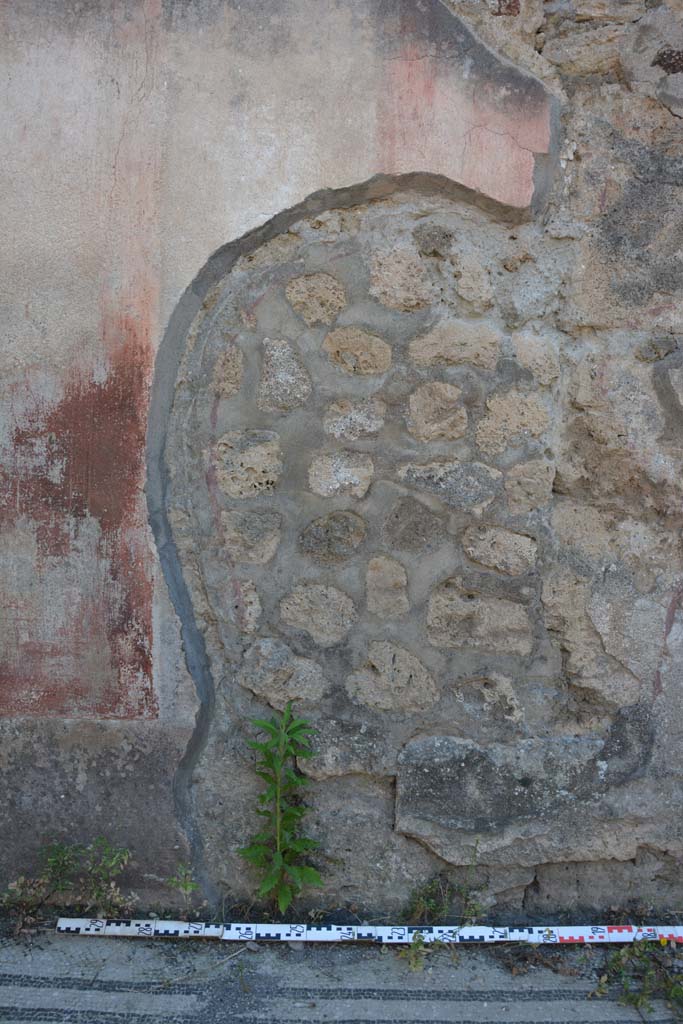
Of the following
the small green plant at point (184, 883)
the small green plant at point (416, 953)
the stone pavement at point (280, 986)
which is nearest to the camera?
the stone pavement at point (280, 986)

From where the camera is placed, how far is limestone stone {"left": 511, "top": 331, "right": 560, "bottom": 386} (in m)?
2.16

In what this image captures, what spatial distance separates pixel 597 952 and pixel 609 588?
3.11ft

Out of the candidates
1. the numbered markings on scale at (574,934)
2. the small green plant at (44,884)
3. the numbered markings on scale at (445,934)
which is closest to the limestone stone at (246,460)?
the small green plant at (44,884)

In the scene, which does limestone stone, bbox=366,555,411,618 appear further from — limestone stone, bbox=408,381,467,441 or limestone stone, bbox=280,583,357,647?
limestone stone, bbox=408,381,467,441

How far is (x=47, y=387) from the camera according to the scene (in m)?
2.12

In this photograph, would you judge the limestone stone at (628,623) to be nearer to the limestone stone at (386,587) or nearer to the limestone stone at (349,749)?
the limestone stone at (386,587)

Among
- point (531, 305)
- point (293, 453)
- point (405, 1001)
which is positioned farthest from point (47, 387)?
point (405, 1001)

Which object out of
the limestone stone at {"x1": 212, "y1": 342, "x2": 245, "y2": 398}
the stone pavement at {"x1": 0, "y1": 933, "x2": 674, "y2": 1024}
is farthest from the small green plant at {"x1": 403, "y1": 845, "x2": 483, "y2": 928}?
the limestone stone at {"x1": 212, "y1": 342, "x2": 245, "y2": 398}

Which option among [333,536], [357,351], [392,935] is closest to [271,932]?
[392,935]

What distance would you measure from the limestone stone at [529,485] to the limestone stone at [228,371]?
0.76 meters

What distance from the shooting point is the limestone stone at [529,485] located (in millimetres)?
2172

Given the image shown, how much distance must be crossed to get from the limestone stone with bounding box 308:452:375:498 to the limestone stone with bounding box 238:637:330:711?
436mm

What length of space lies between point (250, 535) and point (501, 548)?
0.67 meters

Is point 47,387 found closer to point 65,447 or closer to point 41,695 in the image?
point 65,447
